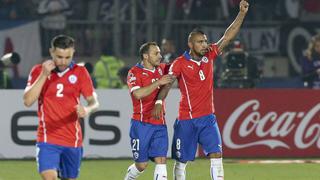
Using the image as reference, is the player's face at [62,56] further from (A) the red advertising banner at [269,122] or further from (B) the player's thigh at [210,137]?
(A) the red advertising banner at [269,122]

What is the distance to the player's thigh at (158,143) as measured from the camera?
13.9 m

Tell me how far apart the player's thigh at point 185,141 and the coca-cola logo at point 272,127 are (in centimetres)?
568

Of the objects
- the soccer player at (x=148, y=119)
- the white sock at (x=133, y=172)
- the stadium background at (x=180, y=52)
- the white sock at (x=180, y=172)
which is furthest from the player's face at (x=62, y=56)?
the stadium background at (x=180, y=52)

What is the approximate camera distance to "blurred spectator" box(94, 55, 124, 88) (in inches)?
901

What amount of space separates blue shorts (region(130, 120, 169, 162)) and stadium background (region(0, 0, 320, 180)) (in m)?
4.38

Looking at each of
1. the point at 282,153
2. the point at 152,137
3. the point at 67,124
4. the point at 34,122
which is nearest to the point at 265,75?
the point at 282,153

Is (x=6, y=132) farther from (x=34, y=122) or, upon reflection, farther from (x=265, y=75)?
(x=265, y=75)

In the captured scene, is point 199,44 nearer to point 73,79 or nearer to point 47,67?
point 73,79

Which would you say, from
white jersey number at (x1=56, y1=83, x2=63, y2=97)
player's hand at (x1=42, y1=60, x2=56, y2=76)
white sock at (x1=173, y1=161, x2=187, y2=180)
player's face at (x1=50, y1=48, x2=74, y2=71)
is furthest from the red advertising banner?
player's hand at (x1=42, y1=60, x2=56, y2=76)

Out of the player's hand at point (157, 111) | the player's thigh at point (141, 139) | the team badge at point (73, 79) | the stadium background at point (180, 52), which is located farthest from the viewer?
the stadium background at point (180, 52)

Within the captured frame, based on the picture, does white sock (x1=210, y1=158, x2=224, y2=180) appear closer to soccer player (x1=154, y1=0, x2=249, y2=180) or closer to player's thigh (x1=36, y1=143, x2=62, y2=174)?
soccer player (x1=154, y1=0, x2=249, y2=180)

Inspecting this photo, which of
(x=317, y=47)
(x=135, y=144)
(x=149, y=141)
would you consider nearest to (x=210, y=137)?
(x=149, y=141)

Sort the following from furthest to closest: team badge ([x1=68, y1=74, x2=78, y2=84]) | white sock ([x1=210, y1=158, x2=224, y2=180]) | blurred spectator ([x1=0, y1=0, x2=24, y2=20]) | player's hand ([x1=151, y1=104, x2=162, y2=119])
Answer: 1. blurred spectator ([x1=0, y1=0, x2=24, y2=20])
2. white sock ([x1=210, y1=158, x2=224, y2=180])
3. player's hand ([x1=151, y1=104, x2=162, y2=119])
4. team badge ([x1=68, y1=74, x2=78, y2=84])

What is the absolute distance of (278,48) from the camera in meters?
26.5
